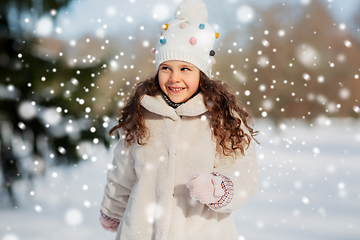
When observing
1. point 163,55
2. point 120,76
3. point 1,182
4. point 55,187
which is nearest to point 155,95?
point 163,55

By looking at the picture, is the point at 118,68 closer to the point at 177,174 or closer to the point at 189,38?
the point at 189,38

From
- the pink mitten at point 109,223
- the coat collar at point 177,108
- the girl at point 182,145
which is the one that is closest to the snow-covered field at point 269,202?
the pink mitten at point 109,223

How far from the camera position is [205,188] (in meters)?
0.95

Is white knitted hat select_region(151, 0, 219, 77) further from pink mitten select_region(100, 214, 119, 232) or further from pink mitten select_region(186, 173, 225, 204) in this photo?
pink mitten select_region(100, 214, 119, 232)

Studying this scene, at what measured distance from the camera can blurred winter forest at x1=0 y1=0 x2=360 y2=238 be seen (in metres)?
2.52

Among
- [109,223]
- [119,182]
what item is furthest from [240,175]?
[109,223]

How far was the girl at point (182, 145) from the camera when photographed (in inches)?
42.3

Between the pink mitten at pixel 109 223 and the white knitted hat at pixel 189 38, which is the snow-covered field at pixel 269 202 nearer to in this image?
the pink mitten at pixel 109 223

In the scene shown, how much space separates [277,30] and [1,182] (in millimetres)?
4470

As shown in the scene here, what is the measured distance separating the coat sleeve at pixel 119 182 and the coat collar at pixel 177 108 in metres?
0.20

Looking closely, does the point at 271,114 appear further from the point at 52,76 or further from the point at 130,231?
the point at 130,231

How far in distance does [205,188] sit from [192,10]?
0.66 m

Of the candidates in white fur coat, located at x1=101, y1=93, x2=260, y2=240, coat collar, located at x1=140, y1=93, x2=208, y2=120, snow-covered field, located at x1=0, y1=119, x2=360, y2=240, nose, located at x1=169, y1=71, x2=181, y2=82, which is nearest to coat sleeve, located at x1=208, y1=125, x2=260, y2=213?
white fur coat, located at x1=101, y1=93, x2=260, y2=240

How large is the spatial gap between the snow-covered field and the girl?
131 cm
